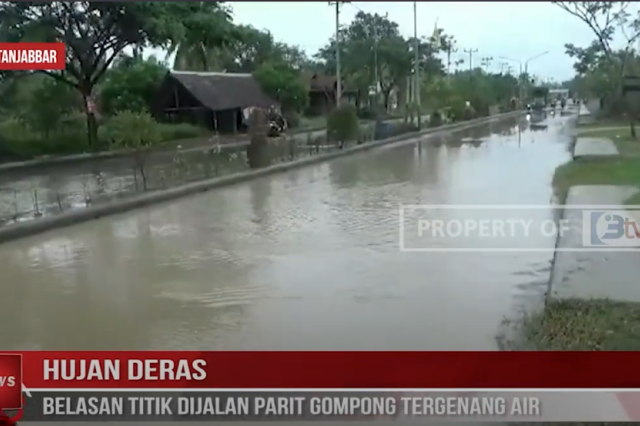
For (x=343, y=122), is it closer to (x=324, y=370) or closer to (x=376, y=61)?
(x=376, y=61)

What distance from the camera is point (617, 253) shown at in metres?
4.21

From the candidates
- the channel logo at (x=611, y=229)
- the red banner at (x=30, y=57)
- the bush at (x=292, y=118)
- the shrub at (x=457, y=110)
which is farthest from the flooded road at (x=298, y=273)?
the red banner at (x=30, y=57)

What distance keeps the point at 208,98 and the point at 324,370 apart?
1759 mm

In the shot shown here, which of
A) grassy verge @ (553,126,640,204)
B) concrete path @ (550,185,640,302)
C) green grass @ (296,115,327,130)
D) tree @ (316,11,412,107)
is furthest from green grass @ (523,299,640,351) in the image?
green grass @ (296,115,327,130)

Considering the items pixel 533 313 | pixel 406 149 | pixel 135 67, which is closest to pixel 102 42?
pixel 135 67

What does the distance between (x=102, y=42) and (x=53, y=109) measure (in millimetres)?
644

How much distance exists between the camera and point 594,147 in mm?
4574

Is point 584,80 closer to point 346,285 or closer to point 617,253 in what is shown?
point 617,253

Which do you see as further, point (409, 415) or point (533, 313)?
point (533, 313)

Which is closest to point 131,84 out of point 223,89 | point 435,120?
point 223,89

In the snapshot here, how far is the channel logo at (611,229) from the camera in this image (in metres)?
3.72

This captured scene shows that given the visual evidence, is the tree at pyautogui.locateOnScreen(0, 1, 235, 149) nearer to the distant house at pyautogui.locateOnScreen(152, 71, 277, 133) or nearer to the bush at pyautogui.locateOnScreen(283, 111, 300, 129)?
the distant house at pyautogui.locateOnScreen(152, 71, 277, 133)

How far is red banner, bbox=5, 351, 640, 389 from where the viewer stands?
3.18 meters

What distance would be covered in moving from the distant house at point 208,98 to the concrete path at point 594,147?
6.09 feet
